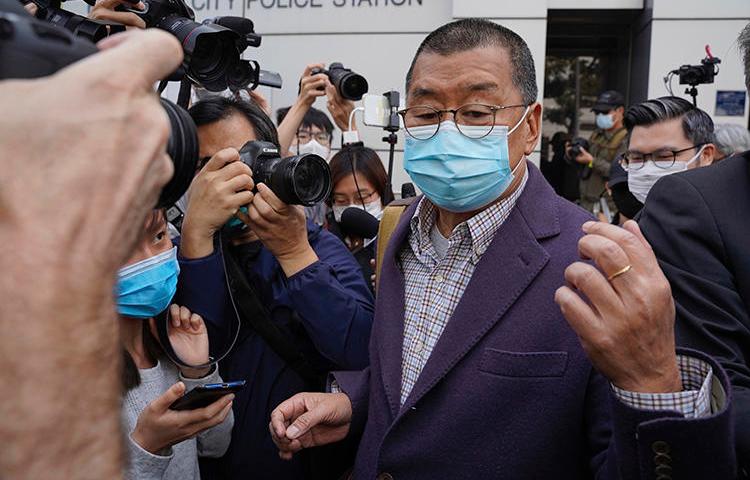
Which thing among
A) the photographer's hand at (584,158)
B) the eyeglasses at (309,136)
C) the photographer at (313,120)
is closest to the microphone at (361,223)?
the photographer at (313,120)

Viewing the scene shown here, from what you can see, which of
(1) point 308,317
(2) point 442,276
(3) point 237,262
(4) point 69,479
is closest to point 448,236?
(2) point 442,276

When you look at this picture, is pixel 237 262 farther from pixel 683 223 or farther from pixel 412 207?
pixel 683 223

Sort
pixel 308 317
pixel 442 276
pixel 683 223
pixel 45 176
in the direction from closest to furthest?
pixel 45 176 → pixel 683 223 → pixel 442 276 → pixel 308 317

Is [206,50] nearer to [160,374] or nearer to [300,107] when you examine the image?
[160,374]

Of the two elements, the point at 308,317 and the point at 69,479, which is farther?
the point at 308,317

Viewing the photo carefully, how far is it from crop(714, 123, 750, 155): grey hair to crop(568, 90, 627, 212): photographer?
85.2 inches

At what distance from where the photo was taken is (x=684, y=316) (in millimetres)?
1367

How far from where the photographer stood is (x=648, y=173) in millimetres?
3180

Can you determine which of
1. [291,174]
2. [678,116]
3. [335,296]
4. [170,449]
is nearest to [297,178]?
[291,174]

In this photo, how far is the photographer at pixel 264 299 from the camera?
1804 millimetres

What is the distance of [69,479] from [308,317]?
121 cm

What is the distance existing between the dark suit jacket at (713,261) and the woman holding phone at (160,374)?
1136mm

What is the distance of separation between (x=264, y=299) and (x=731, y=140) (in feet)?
10.6

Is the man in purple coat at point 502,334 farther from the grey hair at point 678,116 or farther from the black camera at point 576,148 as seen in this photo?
the black camera at point 576,148
